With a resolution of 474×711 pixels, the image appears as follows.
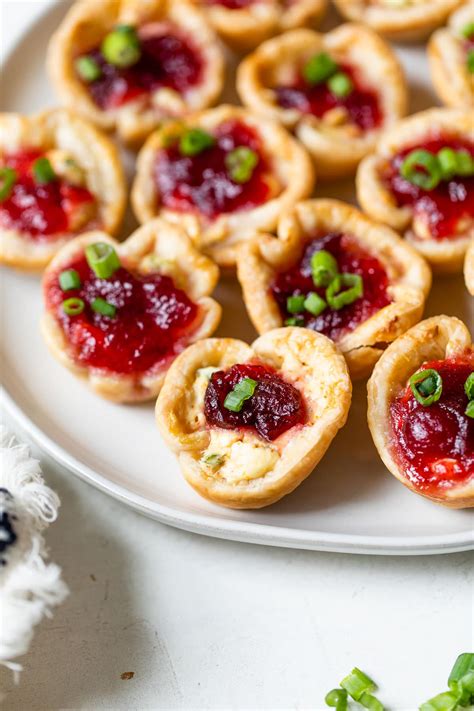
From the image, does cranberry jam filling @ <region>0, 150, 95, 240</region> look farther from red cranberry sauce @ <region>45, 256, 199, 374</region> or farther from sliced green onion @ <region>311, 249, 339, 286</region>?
sliced green onion @ <region>311, 249, 339, 286</region>

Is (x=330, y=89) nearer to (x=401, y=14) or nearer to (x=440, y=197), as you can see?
(x=401, y=14)

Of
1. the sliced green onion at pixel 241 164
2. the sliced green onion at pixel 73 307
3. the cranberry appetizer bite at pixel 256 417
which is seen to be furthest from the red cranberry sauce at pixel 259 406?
the sliced green onion at pixel 241 164

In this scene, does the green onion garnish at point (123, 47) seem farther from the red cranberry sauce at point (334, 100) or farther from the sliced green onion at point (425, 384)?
the sliced green onion at point (425, 384)

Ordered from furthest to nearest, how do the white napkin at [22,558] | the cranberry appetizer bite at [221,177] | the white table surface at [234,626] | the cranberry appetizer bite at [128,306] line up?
1. the cranberry appetizer bite at [221,177]
2. the cranberry appetizer bite at [128,306]
3. the white table surface at [234,626]
4. the white napkin at [22,558]

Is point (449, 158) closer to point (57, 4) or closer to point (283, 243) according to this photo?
point (283, 243)

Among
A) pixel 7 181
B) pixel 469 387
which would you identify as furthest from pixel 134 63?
pixel 469 387
